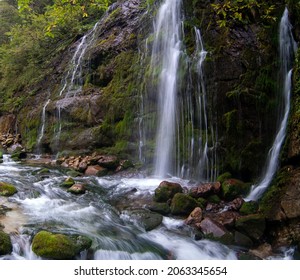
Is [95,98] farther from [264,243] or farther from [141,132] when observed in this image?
[264,243]

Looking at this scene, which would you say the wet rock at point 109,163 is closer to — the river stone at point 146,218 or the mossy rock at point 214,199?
the river stone at point 146,218

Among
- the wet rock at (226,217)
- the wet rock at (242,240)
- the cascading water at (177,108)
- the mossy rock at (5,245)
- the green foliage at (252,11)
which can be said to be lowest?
the wet rock at (242,240)

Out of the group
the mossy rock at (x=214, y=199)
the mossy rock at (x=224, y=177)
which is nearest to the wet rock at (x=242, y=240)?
the mossy rock at (x=214, y=199)

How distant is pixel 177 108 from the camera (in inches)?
372

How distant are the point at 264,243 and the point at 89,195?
426 cm

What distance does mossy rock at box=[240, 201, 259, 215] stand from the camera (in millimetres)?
6190

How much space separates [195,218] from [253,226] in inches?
43.7

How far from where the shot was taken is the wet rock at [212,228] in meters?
5.45

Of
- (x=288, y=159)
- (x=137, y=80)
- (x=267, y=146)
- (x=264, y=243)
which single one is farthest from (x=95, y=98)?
(x=264, y=243)

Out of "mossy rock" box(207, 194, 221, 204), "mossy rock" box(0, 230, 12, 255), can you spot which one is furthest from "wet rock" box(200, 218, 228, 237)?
"mossy rock" box(0, 230, 12, 255)

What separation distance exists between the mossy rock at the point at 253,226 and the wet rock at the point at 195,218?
75 cm

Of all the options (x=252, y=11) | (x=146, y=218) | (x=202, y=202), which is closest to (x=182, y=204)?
(x=202, y=202)

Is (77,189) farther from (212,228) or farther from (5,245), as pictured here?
(212,228)

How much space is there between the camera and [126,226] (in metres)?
5.88
